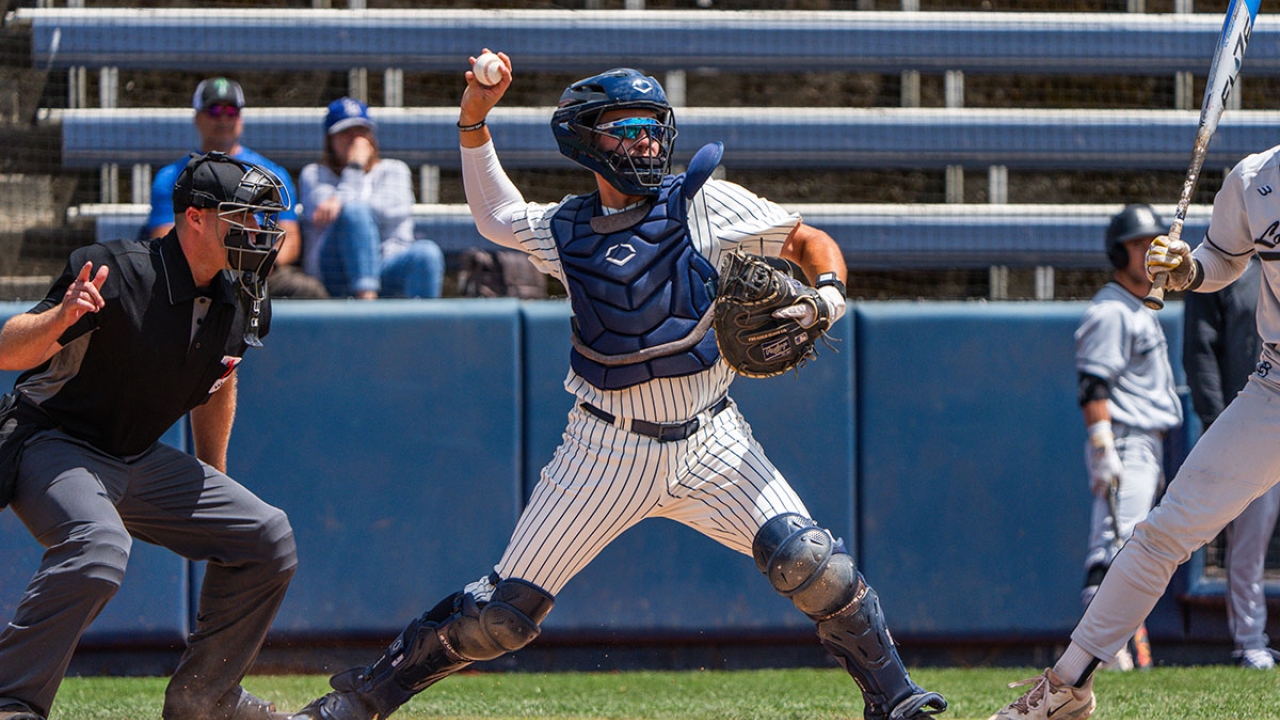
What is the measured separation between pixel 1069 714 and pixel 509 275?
11.0ft

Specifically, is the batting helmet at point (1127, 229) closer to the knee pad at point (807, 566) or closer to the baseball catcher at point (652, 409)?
the baseball catcher at point (652, 409)

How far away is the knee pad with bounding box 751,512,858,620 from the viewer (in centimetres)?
354

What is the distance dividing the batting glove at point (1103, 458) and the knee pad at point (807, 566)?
7.86ft

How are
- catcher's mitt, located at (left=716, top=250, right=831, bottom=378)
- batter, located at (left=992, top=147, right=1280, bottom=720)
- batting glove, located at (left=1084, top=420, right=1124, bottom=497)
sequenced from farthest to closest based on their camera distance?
batting glove, located at (left=1084, top=420, right=1124, bottom=497), batter, located at (left=992, top=147, right=1280, bottom=720), catcher's mitt, located at (left=716, top=250, right=831, bottom=378)

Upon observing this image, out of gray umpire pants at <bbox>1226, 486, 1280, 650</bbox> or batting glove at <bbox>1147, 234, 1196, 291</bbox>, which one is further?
gray umpire pants at <bbox>1226, 486, 1280, 650</bbox>

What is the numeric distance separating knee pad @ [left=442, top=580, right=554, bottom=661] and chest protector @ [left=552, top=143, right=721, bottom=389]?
55 cm

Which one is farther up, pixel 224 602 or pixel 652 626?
pixel 224 602

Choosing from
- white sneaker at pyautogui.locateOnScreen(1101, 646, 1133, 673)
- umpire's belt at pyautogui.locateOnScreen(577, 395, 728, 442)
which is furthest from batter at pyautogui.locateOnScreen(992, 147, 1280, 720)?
white sneaker at pyautogui.locateOnScreen(1101, 646, 1133, 673)

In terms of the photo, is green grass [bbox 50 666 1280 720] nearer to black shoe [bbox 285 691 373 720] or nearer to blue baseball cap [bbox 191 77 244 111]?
black shoe [bbox 285 691 373 720]

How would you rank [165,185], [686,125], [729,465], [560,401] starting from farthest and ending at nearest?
[686,125]
[165,185]
[560,401]
[729,465]

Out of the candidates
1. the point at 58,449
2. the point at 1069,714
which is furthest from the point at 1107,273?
the point at 58,449

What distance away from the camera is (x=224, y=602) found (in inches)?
160

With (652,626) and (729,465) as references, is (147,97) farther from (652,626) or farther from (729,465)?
(729,465)

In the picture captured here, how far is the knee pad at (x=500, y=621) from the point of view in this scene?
3682 mm
